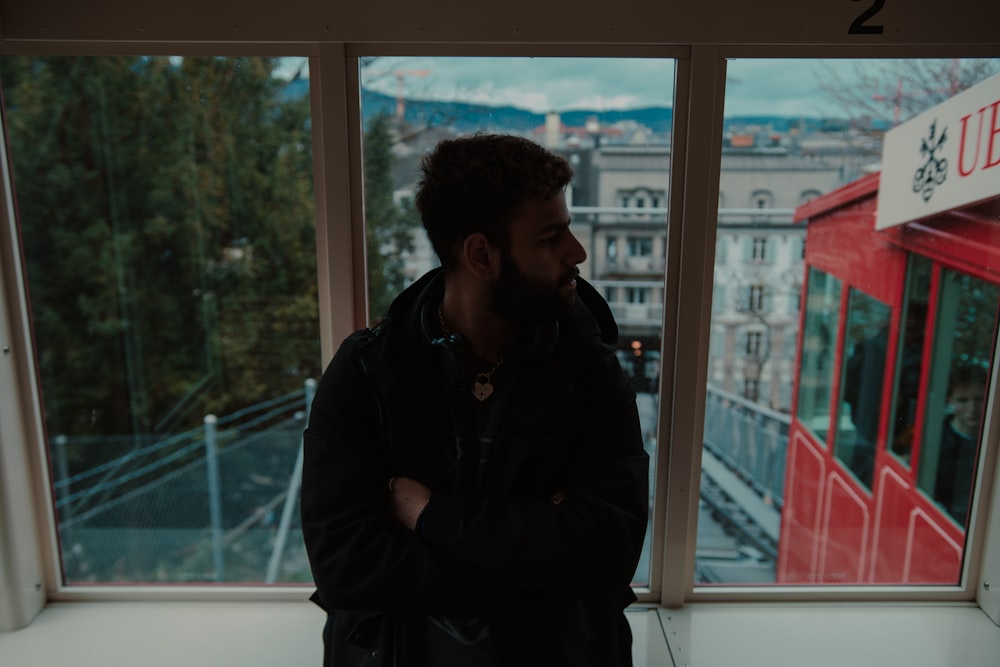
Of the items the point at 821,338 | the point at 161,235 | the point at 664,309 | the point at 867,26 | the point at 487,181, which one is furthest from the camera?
the point at 821,338

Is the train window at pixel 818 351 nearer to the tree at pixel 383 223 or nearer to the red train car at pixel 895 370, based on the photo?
the red train car at pixel 895 370

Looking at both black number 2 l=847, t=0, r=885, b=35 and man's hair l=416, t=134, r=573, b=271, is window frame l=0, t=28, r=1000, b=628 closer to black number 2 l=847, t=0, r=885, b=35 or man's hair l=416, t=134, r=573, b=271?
black number 2 l=847, t=0, r=885, b=35

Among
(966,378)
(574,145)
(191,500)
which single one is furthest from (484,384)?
(966,378)

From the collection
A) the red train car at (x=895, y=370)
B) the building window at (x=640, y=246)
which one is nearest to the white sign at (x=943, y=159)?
the red train car at (x=895, y=370)

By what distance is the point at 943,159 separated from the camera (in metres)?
1.84

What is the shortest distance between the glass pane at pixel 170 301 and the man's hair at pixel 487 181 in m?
0.85

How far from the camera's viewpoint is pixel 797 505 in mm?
2213

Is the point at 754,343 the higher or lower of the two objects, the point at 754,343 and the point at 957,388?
the higher

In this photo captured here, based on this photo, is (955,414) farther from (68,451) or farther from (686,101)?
(68,451)

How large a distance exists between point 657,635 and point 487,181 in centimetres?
144

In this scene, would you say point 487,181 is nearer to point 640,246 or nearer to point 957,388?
point 640,246

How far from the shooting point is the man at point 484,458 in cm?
108

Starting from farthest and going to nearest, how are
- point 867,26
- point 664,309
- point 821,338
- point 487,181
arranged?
point 821,338, point 664,309, point 867,26, point 487,181

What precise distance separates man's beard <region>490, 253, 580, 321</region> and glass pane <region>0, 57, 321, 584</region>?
0.98 m
